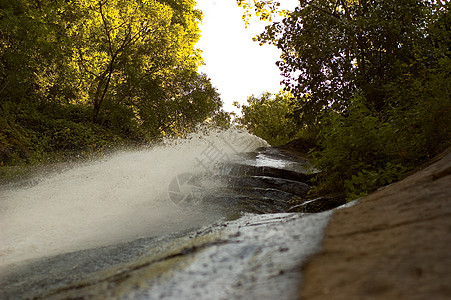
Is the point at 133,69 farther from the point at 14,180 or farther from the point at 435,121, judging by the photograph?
the point at 435,121

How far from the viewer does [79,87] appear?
16625 mm

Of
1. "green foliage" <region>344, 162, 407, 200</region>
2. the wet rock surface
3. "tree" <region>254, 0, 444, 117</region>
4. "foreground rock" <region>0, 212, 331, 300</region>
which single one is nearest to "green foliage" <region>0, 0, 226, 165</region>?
"tree" <region>254, 0, 444, 117</region>

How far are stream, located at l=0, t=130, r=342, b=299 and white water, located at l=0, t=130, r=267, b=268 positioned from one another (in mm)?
16

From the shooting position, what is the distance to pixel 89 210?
5.62 metres

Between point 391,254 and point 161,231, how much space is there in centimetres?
301

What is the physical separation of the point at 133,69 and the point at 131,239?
45.0ft

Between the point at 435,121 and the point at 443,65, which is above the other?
the point at 443,65

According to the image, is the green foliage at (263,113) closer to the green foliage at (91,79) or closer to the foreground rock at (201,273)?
the green foliage at (91,79)

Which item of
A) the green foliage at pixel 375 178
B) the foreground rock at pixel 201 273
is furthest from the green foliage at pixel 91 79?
the green foliage at pixel 375 178

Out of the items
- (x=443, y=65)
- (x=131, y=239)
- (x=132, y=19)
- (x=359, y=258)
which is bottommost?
(x=131, y=239)

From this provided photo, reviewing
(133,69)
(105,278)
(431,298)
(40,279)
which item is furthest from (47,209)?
(133,69)

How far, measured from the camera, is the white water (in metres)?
3.79

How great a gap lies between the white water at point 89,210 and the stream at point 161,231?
0.02 meters

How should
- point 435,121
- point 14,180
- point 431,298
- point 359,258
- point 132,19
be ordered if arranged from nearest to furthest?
point 431,298 < point 359,258 < point 435,121 < point 14,180 < point 132,19
